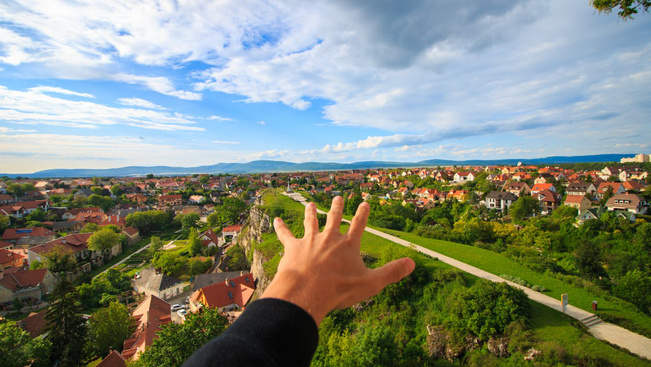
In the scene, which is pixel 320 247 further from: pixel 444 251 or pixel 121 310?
pixel 121 310

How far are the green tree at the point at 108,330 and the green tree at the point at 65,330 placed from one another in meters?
0.60

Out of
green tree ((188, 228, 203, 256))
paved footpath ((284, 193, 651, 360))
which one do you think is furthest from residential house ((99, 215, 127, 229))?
paved footpath ((284, 193, 651, 360))

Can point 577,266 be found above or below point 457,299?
below

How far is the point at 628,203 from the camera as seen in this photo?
30.1 meters

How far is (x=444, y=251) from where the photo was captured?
17.5 m

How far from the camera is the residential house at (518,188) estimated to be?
43656mm

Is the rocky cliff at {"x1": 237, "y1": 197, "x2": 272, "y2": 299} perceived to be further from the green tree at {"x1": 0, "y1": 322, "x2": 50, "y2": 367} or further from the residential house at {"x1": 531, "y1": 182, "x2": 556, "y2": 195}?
the residential house at {"x1": 531, "y1": 182, "x2": 556, "y2": 195}

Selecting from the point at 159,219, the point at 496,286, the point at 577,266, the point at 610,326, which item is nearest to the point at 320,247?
the point at 496,286

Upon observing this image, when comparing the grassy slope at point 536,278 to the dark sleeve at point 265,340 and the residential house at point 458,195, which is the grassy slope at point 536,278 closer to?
the dark sleeve at point 265,340

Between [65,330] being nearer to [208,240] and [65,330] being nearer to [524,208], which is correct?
[208,240]

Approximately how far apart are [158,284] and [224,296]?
28.1 feet

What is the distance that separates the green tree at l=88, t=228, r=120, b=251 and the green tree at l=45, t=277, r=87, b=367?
1996 centimetres

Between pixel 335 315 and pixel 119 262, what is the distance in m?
34.8

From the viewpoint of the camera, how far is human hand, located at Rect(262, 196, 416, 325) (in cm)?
158
